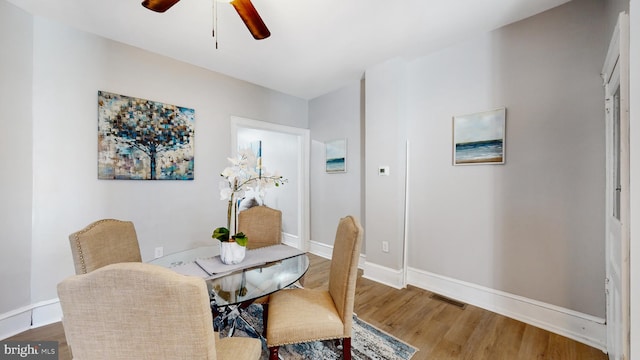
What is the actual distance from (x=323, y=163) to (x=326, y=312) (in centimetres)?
270

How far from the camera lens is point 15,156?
1.96 m

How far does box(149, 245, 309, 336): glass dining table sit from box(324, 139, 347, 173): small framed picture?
6.17 ft

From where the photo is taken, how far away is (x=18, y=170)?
197 cm

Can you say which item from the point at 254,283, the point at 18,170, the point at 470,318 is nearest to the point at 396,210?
the point at 470,318

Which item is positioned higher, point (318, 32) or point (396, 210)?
point (318, 32)

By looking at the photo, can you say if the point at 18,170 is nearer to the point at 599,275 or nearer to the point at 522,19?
the point at 522,19

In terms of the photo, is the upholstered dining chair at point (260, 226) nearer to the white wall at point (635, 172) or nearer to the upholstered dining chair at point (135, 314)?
the upholstered dining chair at point (135, 314)

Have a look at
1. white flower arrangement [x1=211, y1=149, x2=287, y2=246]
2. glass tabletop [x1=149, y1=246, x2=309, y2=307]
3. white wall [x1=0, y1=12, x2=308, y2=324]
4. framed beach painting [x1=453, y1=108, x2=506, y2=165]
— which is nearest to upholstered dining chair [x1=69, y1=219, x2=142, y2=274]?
glass tabletop [x1=149, y1=246, x2=309, y2=307]

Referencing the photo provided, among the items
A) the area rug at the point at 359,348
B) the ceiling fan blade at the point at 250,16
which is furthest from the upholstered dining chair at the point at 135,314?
the ceiling fan blade at the point at 250,16

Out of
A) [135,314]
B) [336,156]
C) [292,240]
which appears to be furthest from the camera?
[292,240]

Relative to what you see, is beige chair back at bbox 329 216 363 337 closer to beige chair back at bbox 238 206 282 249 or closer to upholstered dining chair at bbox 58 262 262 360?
upholstered dining chair at bbox 58 262 262 360

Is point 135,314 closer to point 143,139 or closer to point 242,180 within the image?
point 242,180

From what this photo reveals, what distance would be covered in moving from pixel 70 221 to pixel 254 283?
196 centimetres

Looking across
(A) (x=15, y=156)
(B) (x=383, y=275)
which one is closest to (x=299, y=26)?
(A) (x=15, y=156)
